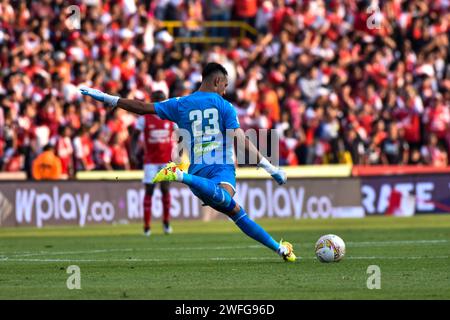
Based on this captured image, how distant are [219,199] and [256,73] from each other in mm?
17293

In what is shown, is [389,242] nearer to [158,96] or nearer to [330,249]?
[330,249]

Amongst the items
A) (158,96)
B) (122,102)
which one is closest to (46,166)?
(158,96)

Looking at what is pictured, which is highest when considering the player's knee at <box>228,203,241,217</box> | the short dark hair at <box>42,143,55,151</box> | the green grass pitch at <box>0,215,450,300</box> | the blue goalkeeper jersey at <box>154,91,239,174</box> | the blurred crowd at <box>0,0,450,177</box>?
the blurred crowd at <box>0,0,450,177</box>

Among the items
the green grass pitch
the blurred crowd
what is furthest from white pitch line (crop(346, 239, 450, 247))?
the blurred crowd

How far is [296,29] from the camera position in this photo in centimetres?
3197

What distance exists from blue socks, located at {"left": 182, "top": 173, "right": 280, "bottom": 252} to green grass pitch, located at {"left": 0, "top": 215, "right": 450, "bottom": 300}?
0.41 m

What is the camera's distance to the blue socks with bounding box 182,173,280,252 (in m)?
12.9

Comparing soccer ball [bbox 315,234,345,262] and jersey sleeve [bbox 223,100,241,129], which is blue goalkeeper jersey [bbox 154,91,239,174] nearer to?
jersey sleeve [bbox 223,100,241,129]

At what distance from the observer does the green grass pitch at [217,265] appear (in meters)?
10.9

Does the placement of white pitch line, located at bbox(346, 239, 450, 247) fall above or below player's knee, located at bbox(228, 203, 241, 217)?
below

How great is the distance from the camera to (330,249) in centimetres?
1388

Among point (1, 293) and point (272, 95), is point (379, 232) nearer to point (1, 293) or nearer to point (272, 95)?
point (272, 95)

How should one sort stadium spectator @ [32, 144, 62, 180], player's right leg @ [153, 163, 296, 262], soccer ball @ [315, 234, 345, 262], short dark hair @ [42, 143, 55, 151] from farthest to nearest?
stadium spectator @ [32, 144, 62, 180] < short dark hair @ [42, 143, 55, 151] < soccer ball @ [315, 234, 345, 262] < player's right leg @ [153, 163, 296, 262]

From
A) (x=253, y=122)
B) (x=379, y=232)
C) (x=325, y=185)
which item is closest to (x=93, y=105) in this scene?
(x=253, y=122)
